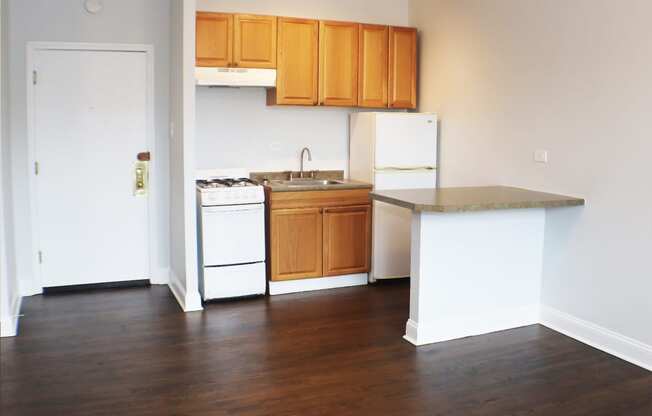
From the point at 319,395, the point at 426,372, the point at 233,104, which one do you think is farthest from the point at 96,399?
the point at 233,104

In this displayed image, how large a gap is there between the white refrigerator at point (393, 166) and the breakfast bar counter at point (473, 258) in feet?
3.16

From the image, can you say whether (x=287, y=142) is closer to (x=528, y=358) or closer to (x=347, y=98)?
(x=347, y=98)

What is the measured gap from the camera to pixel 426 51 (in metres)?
5.56

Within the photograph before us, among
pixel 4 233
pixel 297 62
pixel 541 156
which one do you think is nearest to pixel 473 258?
pixel 541 156

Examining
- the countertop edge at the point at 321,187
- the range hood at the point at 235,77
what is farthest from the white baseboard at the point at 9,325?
the range hood at the point at 235,77

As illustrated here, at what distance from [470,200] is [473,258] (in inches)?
16.0

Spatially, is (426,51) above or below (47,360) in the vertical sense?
above

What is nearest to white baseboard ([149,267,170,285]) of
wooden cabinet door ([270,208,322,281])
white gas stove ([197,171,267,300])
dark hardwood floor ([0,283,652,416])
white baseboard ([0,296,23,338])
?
white gas stove ([197,171,267,300])

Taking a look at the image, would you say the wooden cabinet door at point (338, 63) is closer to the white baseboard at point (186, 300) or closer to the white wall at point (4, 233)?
the white baseboard at point (186, 300)

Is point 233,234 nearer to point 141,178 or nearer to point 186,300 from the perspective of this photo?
point 186,300

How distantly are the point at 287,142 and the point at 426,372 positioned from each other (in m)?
2.74

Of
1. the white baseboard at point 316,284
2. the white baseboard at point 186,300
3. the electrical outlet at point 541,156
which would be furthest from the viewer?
the white baseboard at point 316,284

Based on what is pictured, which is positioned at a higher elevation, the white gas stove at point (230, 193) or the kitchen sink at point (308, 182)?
the kitchen sink at point (308, 182)

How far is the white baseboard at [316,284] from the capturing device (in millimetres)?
5059
